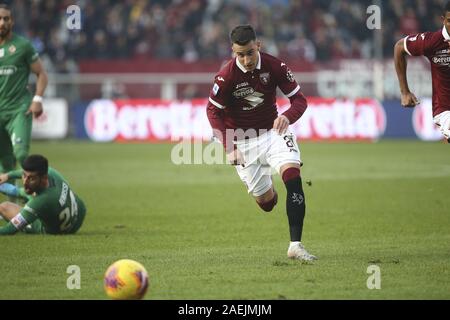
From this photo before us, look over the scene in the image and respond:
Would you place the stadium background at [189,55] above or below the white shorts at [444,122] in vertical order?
above

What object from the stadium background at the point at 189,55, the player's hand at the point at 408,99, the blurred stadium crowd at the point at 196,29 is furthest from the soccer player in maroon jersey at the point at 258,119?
the blurred stadium crowd at the point at 196,29

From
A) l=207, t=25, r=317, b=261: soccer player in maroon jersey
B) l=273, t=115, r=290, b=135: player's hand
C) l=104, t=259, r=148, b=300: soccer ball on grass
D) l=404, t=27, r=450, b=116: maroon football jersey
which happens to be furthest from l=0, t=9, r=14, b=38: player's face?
l=104, t=259, r=148, b=300: soccer ball on grass

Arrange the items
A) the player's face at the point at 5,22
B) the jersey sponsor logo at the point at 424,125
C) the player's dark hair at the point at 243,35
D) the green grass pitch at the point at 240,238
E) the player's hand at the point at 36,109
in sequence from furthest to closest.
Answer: the jersey sponsor logo at the point at 424,125, the player's hand at the point at 36,109, the player's face at the point at 5,22, the player's dark hair at the point at 243,35, the green grass pitch at the point at 240,238

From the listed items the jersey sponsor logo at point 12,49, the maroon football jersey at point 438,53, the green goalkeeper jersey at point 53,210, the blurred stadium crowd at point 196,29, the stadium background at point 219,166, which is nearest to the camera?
the stadium background at point 219,166

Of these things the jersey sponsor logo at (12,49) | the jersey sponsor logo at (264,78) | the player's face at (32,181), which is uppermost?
the jersey sponsor logo at (12,49)

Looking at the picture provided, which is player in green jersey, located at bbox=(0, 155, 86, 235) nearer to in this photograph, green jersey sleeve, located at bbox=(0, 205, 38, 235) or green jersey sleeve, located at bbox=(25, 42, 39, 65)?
green jersey sleeve, located at bbox=(0, 205, 38, 235)

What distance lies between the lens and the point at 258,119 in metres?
10.4

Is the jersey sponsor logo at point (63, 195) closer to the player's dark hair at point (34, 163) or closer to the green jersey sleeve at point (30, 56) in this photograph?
the player's dark hair at point (34, 163)

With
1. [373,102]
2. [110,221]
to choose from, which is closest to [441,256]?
[110,221]

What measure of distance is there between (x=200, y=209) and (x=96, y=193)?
3.12 metres

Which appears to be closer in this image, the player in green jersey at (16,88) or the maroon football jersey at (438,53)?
the maroon football jersey at (438,53)

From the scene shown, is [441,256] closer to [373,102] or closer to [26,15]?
[373,102]

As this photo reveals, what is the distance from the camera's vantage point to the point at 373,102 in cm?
2934

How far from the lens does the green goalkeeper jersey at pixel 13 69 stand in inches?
512
